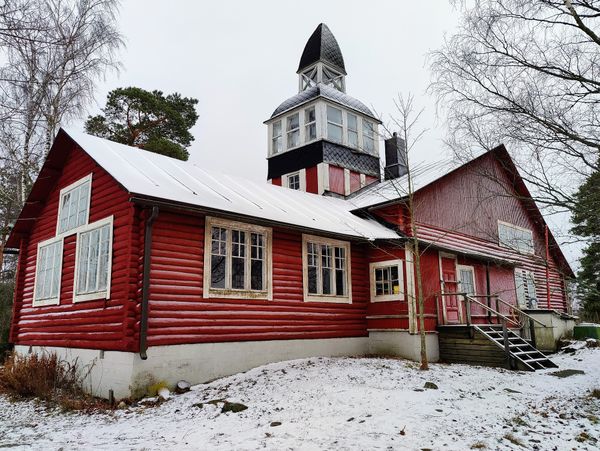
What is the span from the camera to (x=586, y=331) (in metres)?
18.0

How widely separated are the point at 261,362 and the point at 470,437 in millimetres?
5742

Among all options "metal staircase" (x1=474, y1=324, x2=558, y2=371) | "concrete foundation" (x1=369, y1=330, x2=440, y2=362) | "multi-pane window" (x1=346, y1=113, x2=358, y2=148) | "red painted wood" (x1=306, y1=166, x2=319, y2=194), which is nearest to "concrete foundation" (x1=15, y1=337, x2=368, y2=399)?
"concrete foundation" (x1=369, y1=330, x2=440, y2=362)

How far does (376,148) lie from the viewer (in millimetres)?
22328

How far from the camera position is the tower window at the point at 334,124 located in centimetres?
2062

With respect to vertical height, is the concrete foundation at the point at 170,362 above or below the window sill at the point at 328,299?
below

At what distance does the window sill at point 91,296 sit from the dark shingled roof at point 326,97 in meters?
13.3

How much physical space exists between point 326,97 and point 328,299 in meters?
10.5

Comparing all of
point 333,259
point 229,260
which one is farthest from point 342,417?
point 333,259

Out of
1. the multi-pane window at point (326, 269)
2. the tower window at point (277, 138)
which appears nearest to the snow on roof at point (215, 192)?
the multi-pane window at point (326, 269)

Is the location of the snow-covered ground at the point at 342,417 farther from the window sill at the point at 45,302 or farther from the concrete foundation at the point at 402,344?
the window sill at the point at 45,302

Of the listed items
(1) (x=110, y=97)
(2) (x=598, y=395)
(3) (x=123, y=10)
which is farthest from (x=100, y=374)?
(1) (x=110, y=97)

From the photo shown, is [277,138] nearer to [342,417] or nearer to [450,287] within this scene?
[450,287]

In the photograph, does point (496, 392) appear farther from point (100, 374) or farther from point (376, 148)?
point (376, 148)

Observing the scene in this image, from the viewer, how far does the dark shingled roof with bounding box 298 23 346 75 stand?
77.4ft
